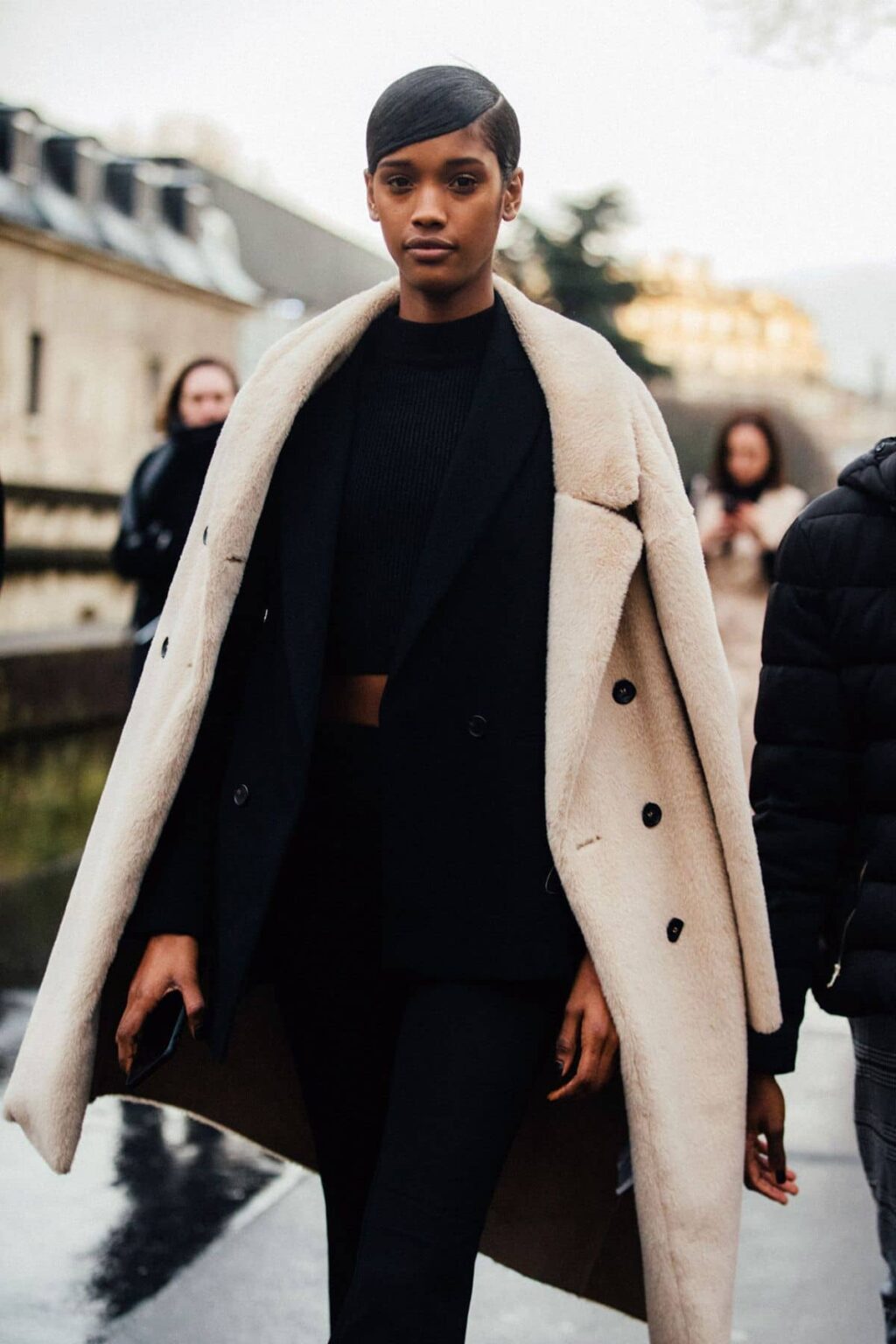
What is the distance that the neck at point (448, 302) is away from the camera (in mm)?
2564

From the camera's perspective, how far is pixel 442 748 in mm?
2410

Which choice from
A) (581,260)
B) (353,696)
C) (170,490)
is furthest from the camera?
(581,260)

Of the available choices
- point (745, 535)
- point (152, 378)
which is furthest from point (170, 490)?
point (152, 378)

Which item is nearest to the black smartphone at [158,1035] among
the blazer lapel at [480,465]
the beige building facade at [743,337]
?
the blazer lapel at [480,465]

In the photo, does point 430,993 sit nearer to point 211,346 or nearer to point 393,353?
point 393,353

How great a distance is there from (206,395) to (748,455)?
2.49m

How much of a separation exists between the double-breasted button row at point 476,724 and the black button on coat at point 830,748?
1.70 ft

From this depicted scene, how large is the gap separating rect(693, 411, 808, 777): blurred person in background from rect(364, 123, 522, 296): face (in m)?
5.56

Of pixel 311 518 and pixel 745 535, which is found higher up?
pixel 745 535

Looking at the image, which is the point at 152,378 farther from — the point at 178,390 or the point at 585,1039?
the point at 585,1039

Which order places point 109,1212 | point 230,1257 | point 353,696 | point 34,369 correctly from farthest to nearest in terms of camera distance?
point 34,369, point 109,1212, point 230,1257, point 353,696

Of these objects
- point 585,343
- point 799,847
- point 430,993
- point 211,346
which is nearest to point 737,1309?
point 799,847

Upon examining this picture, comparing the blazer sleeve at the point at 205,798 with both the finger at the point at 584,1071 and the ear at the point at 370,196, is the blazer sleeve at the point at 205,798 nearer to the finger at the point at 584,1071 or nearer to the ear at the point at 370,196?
the ear at the point at 370,196

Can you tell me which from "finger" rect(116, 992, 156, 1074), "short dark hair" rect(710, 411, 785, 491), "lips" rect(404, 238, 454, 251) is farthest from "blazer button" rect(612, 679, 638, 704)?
"short dark hair" rect(710, 411, 785, 491)
